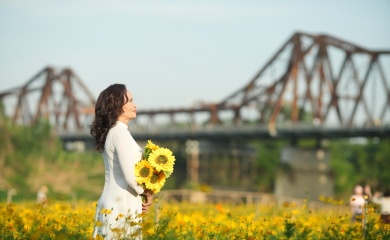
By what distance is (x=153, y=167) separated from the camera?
655 centimetres

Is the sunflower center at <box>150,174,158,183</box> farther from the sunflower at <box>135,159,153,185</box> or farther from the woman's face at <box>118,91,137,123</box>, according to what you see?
the woman's face at <box>118,91,137,123</box>

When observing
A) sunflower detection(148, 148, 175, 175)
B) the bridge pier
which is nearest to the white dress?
sunflower detection(148, 148, 175, 175)

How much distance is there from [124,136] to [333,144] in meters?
87.2

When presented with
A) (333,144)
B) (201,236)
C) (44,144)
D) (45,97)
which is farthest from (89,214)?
(45,97)

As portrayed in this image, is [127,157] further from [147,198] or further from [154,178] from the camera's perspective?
[147,198]

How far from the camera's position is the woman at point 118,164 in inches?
254

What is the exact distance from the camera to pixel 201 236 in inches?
287

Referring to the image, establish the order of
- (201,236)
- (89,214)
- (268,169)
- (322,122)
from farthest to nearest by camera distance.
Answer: (268,169)
(322,122)
(89,214)
(201,236)

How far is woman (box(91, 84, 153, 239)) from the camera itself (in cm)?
645

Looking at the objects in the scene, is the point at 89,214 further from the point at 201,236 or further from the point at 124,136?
the point at 124,136

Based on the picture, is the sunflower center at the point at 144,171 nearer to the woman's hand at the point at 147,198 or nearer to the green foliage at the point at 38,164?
the woman's hand at the point at 147,198

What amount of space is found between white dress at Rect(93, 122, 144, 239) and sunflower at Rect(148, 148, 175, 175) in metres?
0.11

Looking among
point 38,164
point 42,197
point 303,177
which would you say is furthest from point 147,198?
point 303,177

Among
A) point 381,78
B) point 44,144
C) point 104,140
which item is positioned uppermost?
point 381,78
